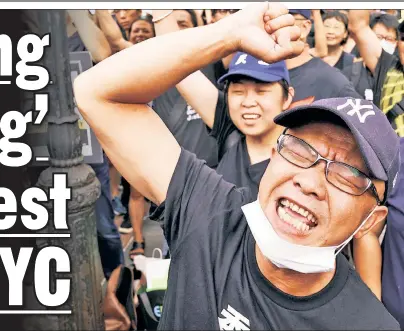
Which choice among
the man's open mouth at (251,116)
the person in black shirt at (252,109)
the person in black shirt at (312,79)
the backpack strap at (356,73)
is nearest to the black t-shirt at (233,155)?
the person in black shirt at (252,109)

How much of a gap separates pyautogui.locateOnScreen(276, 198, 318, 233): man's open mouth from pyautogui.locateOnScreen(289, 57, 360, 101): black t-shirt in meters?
0.66

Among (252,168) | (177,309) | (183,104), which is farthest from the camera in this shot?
(183,104)

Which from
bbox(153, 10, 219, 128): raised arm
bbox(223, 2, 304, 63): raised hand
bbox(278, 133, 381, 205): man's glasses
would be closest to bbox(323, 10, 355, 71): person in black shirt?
bbox(153, 10, 219, 128): raised arm

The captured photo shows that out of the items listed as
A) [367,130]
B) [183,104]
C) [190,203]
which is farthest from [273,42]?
[183,104]

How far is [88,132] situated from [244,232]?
0.79 m

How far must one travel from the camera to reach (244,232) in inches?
34.5

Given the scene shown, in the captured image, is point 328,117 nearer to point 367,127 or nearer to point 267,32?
point 367,127

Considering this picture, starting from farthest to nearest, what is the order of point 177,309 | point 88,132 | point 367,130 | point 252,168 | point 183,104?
point 183,104 < point 88,132 < point 252,168 < point 177,309 < point 367,130

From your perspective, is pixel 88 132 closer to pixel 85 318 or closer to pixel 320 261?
pixel 85 318

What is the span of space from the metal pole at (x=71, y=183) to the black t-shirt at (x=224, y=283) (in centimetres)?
63

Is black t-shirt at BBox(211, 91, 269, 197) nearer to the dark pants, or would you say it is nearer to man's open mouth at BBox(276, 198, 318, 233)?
man's open mouth at BBox(276, 198, 318, 233)

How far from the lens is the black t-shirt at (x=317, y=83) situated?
54.7 inches

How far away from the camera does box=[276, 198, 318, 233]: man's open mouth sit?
0.78 metres

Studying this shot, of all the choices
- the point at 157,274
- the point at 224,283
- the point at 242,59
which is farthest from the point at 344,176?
the point at 157,274
